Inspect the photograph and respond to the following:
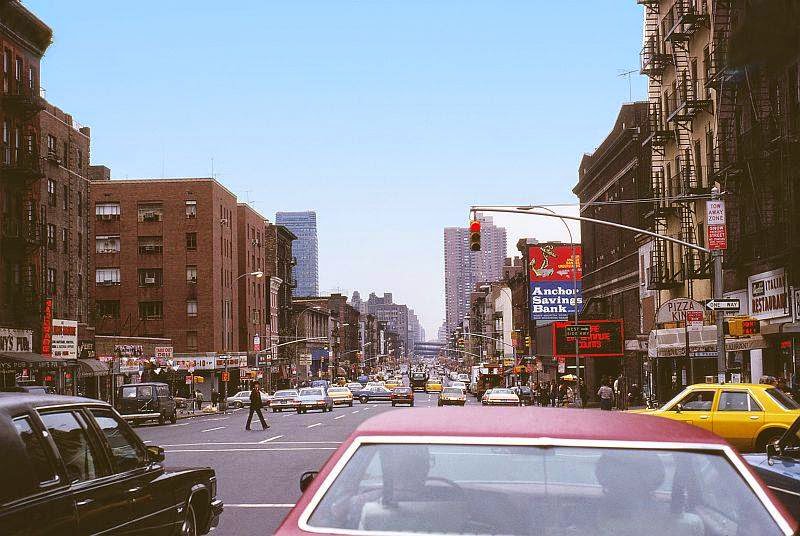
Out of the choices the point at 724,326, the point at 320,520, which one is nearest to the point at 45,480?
the point at 320,520

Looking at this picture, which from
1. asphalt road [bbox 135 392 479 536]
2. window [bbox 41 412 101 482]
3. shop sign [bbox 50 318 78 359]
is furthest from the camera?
shop sign [bbox 50 318 78 359]

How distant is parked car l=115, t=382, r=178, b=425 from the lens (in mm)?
46906

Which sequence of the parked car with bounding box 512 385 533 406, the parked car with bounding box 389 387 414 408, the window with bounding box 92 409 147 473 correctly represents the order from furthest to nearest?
1. the parked car with bounding box 512 385 533 406
2. the parked car with bounding box 389 387 414 408
3. the window with bounding box 92 409 147 473

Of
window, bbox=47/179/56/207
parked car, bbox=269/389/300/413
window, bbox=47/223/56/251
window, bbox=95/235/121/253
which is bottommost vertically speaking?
parked car, bbox=269/389/300/413

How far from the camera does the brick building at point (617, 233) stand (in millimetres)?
57688

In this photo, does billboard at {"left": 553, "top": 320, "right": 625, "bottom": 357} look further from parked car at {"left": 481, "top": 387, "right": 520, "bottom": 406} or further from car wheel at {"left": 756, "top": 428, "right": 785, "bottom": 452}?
car wheel at {"left": 756, "top": 428, "right": 785, "bottom": 452}

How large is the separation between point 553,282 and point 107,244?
137 ft

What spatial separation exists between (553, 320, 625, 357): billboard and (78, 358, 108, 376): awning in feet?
89.5

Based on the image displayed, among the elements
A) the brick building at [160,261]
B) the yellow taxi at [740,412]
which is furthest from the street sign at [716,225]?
the brick building at [160,261]

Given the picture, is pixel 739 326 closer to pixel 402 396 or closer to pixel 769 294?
pixel 769 294

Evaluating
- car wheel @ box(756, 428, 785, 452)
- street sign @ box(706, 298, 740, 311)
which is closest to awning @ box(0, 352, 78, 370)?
street sign @ box(706, 298, 740, 311)

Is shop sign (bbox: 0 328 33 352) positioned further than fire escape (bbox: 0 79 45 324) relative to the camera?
No

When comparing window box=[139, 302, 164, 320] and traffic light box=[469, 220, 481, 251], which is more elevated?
window box=[139, 302, 164, 320]

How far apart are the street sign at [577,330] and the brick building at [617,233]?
2.61m
